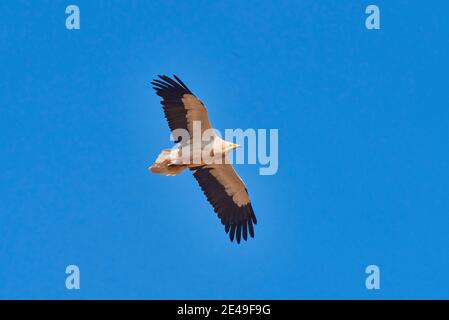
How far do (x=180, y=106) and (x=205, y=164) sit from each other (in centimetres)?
148

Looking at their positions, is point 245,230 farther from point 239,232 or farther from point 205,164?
point 205,164

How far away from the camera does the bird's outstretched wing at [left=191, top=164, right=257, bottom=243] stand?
21.9 m

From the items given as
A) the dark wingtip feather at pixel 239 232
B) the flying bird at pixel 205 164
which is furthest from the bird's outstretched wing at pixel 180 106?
the dark wingtip feather at pixel 239 232

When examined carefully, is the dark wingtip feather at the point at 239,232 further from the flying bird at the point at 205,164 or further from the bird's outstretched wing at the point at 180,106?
the bird's outstretched wing at the point at 180,106

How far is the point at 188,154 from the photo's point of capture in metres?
20.9

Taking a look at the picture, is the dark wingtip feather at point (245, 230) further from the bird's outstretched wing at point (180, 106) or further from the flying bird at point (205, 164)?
the bird's outstretched wing at point (180, 106)

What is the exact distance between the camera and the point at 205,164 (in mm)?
21531

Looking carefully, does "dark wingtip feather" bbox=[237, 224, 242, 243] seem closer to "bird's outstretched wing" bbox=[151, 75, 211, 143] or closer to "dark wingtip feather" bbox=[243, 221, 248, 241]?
"dark wingtip feather" bbox=[243, 221, 248, 241]

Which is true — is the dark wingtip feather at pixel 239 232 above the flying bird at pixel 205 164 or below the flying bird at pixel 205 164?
below

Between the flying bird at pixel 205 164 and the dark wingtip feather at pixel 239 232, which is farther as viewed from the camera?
the dark wingtip feather at pixel 239 232

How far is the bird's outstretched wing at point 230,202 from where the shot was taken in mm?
21859

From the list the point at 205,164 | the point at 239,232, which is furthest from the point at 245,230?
the point at 205,164
